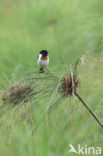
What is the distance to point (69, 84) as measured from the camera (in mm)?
1707

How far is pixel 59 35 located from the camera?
5020 millimetres

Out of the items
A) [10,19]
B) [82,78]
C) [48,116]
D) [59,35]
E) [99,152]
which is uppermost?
[10,19]

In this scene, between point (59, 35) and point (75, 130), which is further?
point (59, 35)

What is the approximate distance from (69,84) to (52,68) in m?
0.20

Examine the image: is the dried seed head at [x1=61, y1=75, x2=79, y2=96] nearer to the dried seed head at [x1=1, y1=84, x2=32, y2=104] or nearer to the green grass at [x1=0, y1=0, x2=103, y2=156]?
the green grass at [x1=0, y1=0, x2=103, y2=156]

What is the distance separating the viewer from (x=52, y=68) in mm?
1882

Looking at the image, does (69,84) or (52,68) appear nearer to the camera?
(69,84)

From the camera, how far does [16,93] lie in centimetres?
174

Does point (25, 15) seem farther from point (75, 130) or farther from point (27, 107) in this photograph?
point (27, 107)

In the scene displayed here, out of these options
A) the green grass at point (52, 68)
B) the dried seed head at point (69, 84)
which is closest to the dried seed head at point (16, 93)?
the green grass at point (52, 68)

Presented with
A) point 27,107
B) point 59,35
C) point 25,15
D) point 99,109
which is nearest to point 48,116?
point 27,107

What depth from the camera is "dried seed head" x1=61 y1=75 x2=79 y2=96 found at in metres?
1.70

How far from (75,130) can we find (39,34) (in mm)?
2860

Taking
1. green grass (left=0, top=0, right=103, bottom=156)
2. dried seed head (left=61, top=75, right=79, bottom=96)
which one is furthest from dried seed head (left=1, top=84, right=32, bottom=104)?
dried seed head (left=61, top=75, right=79, bottom=96)
